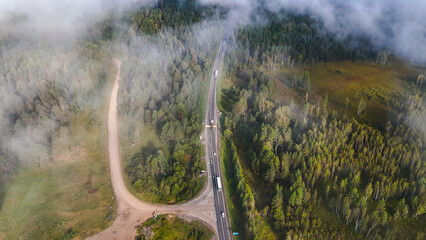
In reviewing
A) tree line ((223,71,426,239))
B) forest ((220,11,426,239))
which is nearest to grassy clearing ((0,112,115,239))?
forest ((220,11,426,239))

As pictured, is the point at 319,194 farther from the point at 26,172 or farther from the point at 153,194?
the point at 26,172

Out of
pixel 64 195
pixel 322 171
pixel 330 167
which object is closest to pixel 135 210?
pixel 64 195

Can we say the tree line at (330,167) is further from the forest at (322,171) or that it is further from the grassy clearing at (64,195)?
the grassy clearing at (64,195)

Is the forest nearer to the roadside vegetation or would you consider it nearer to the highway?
the highway

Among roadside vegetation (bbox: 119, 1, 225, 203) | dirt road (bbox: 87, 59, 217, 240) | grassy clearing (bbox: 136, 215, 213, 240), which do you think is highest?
roadside vegetation (bbox: 119, 1, 225, 203)

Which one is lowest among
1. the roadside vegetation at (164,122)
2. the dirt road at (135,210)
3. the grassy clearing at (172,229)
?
the grassy clearing at (172,229)

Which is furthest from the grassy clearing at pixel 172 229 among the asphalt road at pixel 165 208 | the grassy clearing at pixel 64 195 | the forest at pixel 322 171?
the forest at pixel 322 171
